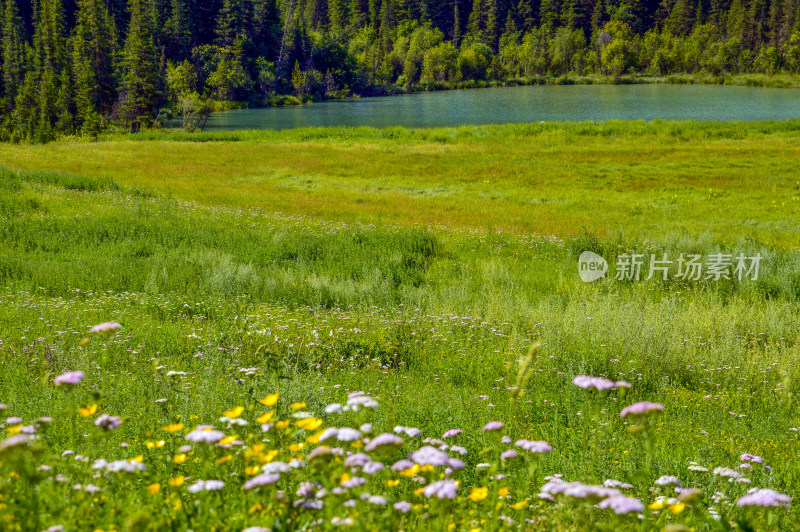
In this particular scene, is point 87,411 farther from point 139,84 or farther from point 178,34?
Result: point 178,34

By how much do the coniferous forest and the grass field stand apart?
60.9m

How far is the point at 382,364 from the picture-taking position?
771cm

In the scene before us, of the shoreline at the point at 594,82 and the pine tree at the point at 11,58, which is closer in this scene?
the pine tree at the point at 11,58

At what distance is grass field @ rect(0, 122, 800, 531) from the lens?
8.93 ft

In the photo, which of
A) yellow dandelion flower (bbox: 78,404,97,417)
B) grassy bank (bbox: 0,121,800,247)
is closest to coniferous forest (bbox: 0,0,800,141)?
grassy bank (bbox: 0,121,800,247)

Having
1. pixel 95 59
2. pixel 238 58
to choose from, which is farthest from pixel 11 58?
pixel 238 58

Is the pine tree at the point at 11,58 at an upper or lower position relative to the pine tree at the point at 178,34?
lower

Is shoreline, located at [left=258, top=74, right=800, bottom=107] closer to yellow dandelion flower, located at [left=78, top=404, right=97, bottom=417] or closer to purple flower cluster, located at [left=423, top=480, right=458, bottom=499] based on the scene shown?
yellow dandelion flower, located at [left=78, top=404, right=97, bottom=417]

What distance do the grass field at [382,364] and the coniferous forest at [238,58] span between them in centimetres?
6089

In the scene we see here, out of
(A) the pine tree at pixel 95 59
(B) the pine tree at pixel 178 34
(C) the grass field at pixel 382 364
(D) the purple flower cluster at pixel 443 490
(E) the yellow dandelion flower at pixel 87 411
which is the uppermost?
(B) the pine tree at pixel 178 34

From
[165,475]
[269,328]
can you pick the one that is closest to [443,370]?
[269,328]

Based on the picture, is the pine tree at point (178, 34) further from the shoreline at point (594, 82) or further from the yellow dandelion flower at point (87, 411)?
the yellow dandelion flower at point (87, 411)

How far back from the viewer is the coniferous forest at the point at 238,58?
83062mm

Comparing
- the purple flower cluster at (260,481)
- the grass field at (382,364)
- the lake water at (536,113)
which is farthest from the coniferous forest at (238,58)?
the purple flower cluster at (260,481)
